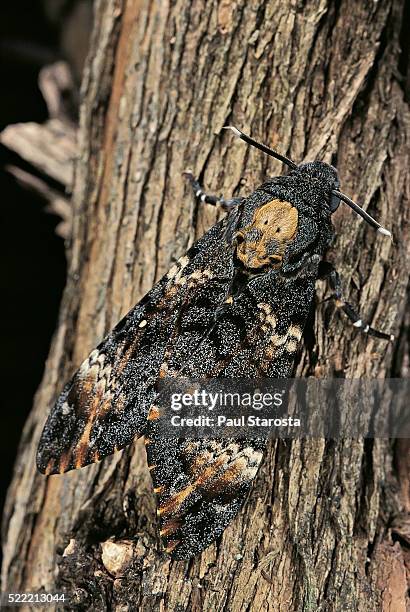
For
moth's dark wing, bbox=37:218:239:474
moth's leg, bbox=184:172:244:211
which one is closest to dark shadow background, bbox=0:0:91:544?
moth's leg, bbox=184:172:244:211

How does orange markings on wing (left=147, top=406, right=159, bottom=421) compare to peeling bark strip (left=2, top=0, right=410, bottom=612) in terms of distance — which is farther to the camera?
orange markings on wing (left=147, top=406, right=159, bottom=421)

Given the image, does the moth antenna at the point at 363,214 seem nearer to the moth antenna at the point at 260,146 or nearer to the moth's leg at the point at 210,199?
the moth antenna at the point at 260,146

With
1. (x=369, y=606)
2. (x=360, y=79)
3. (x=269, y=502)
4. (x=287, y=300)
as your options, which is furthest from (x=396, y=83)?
(x=369, y=606)

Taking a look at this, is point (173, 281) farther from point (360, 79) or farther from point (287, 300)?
point (360, 79)

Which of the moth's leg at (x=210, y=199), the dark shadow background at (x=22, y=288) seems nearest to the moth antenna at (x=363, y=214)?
the moth's leg at (x=210, y=199)

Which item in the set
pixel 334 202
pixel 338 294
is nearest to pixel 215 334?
pixel 338 294

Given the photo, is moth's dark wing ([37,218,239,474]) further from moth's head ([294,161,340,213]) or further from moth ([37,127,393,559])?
moth's head ([294,161,340,213])
